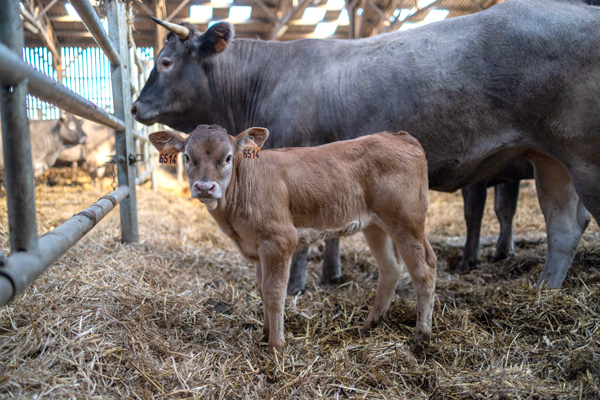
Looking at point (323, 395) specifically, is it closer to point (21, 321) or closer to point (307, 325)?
point (307, 325)

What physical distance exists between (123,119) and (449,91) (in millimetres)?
3065

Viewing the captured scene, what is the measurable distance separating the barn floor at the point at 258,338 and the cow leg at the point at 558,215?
7.3 inches

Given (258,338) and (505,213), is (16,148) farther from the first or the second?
(505,213)

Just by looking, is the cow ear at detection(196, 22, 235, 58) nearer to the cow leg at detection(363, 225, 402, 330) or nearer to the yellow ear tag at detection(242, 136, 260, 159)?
the yellow ear tag at detection(242, 136, 260, 159)

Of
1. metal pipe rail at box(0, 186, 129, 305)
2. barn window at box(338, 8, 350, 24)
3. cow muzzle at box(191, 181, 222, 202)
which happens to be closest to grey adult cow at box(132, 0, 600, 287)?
cow muzzle at box(191, 181, 222, 202)

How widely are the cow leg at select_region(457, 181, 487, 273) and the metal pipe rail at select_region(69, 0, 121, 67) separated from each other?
406cm

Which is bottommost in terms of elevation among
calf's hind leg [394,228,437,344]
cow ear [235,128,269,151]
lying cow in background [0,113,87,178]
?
lying cow in background [0,113,87,178]

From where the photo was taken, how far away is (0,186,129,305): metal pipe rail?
1.43 meters

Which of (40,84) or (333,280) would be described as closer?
(40,84)

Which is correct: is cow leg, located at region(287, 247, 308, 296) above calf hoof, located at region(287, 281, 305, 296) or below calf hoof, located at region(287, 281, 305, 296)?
above

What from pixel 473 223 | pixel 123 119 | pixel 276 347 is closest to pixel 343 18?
pixel 473 223

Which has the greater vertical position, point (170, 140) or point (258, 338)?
point (170, 140)

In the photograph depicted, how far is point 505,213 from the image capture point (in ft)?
17.3

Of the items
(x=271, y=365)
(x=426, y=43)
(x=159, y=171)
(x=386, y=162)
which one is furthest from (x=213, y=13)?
(x=271, y=365)
